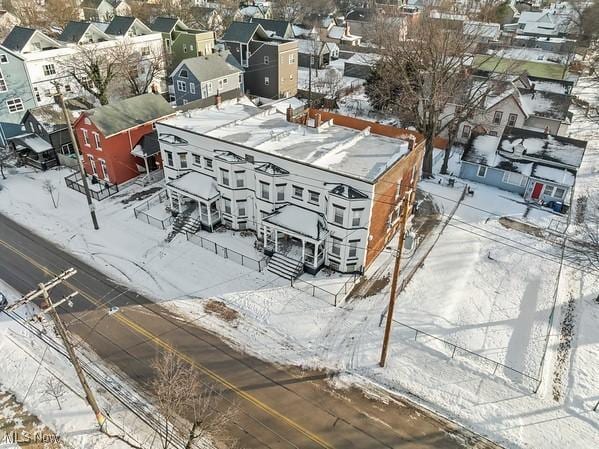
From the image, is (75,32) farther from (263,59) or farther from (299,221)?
(299,221)

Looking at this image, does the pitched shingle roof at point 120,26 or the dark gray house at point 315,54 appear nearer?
the pitched shingle roof at point 120,26

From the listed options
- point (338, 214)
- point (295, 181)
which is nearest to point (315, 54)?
point (295, 181)

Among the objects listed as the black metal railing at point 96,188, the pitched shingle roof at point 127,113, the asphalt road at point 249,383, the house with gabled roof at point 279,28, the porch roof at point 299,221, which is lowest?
the asphalt road at point 249,383

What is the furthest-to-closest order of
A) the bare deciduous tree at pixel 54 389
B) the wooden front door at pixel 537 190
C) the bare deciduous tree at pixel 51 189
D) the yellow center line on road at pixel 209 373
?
the wooden front door at pixel 537 190 < the bare deciduous tree at pixel 51 189 < the bare deciduous tree at pixel 54 389 < the yellow center line on road at pixel 209 373

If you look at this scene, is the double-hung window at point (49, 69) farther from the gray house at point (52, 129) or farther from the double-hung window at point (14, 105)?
the gray house at point (52, 129)

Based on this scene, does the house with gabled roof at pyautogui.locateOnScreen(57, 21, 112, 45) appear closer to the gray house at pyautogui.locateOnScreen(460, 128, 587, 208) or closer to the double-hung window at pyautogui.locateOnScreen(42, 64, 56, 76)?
the double-hung window at pyautogui.locateOnScreen(42, 64, 56, 76)

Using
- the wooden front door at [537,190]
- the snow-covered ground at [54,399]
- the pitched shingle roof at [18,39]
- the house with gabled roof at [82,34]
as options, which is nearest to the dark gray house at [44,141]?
the pitched shingle roof at [18,39]
